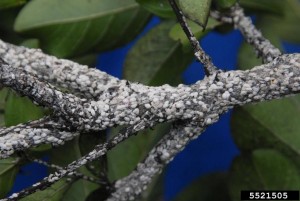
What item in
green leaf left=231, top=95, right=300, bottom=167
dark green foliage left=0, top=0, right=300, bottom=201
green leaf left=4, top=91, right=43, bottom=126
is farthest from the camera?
green leaf left=231, top=95, right=300, bottom=167

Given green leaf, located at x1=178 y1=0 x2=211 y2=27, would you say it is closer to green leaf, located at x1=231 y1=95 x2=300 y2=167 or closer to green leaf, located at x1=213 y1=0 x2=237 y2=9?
green leaf, located at x1=213 y1=0 x2=237 y2=9

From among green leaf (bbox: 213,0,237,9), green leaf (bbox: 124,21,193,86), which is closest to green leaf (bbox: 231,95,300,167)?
green leaf (bbox: 124,21,193,86)

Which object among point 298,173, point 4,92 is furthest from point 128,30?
point 298,173

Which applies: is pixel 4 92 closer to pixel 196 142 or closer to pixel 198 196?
pixel 198 196

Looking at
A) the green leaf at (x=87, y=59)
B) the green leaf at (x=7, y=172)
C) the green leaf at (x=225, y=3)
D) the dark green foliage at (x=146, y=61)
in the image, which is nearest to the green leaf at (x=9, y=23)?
the dark green foliage at (x=146, y=61)

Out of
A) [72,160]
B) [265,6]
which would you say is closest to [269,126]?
[265,6]

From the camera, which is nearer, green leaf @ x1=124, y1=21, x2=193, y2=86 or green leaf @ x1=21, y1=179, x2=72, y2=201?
green leaf @ x1=21, y1=179, x2=72, y2=201
